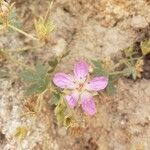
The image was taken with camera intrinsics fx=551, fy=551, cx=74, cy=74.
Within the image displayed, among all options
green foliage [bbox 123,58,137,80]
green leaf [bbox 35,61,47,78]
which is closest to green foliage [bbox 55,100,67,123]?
green leaf [bbox 35,61,47,78]

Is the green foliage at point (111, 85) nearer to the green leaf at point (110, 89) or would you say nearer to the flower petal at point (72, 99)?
the green leaf at point (110, 89)

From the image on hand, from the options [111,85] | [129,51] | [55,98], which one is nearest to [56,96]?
[55,98]

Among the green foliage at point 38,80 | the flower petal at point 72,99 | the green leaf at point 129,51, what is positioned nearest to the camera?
the flower petal at point 72,99

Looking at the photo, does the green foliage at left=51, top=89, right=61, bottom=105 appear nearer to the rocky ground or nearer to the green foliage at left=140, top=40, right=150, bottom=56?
the rocky ground

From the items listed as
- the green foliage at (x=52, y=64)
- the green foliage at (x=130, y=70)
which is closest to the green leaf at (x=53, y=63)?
the green foliage at (x=52, y=64)

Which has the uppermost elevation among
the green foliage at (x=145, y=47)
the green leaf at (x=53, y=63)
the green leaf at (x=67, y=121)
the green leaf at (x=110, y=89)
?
the green foliage at (x=145, y=47)

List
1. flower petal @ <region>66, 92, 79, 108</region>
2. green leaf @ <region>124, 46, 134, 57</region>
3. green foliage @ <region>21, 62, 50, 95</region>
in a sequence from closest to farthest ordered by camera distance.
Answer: flower petal @ <region>66, 92, 79, 108</region> < green foliage @ <region>21, 62, 50, 95</region> < green leaf @ <region>124, 46, 134, 57</region>
